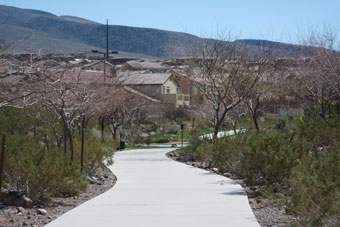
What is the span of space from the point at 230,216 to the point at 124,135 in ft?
108

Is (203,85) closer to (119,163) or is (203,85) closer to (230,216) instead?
(119,163)

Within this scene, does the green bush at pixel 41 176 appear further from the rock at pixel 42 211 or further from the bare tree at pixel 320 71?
the bare tree at pixel 320 71

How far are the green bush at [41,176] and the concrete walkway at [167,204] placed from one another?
76cm

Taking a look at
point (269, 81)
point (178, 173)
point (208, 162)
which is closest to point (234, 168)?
point (178, 173)

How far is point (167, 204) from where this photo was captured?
1165 cm

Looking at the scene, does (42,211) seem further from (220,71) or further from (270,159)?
(220,71)

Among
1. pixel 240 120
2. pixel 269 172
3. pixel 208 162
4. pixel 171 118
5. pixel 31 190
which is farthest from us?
pixel 171 118

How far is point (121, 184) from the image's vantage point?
1523 cm

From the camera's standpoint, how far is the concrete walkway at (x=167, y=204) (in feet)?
31.5

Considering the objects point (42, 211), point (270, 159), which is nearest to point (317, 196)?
point (270, 159)

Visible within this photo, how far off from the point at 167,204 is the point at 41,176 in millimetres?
2574

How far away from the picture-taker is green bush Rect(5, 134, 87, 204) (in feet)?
38.2

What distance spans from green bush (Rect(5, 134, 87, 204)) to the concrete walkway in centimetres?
76

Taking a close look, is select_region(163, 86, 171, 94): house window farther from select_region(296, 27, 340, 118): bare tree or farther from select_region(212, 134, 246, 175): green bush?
select_region(212, 134, 246, 175): green bush
